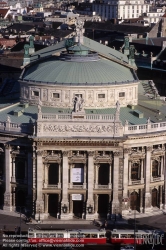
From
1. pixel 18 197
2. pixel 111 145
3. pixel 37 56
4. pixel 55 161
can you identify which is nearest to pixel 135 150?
pixel 111 145

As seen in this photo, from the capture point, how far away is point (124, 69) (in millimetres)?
135000

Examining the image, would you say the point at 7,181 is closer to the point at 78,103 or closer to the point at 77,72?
the point at 78,103

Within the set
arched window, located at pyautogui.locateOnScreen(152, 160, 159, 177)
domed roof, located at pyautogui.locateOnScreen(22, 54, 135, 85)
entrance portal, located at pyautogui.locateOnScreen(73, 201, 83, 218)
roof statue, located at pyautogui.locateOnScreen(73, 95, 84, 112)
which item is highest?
domed roof, located at pyautogui.locateOnScreen(22, 54, 135, 85)

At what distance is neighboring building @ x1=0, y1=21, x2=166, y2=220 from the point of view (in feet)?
384

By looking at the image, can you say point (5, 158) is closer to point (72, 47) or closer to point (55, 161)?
point (55, 161)

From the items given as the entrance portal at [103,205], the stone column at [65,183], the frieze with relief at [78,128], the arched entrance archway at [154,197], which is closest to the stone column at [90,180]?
the entrance portal at [103,205]

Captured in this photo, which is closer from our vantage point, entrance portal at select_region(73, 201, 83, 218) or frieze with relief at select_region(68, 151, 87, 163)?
frieze with relief at select_region(68, 151, 87, 163)

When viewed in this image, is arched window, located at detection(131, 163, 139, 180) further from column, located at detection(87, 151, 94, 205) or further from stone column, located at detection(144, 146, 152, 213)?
column, located at detection(87, 151, 94, 205)

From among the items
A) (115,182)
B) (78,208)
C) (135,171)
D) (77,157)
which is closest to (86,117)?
(77,157)

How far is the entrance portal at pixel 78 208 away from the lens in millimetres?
120750

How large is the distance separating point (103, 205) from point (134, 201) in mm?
5983

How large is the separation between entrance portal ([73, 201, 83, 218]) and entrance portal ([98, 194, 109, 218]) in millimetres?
3180

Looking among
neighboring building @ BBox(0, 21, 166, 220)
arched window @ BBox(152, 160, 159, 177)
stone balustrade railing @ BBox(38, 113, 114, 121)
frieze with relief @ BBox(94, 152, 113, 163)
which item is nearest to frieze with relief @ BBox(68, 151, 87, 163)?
neighboring building @ BBox(0, 21, 166, 220)

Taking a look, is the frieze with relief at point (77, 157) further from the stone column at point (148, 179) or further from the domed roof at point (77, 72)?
the domed roof at point (77, 72)
